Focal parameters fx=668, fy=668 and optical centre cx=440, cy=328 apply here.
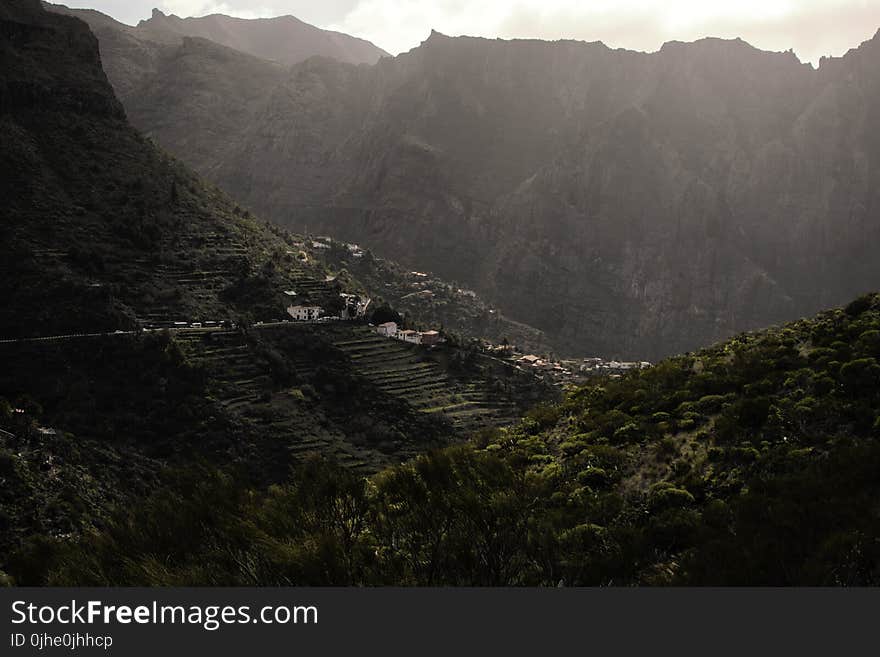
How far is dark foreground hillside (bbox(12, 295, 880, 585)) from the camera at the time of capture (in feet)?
36.0

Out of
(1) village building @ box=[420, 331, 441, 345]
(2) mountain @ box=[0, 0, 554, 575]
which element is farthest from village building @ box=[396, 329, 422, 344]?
(2) mountain @ box=[0, 0, 554, 575]

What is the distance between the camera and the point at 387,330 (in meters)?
81.6

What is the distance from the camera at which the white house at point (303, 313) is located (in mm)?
78562

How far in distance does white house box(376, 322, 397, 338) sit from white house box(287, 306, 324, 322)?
751 cm

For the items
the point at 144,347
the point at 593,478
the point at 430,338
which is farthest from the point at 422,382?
the point at 593,478

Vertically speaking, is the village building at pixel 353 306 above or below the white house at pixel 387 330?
above

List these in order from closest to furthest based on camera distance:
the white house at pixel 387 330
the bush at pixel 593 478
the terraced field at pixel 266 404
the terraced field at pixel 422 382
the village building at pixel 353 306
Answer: the bush at pixel 593 478, the terraced field at pixel 266 404, the terraced field at pixel 422 382, the white house at pixel 387 330, the village building at pixel 353 306

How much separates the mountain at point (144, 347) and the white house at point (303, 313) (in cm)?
160

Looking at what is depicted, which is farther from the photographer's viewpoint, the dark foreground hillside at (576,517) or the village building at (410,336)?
the village building at (410,336)

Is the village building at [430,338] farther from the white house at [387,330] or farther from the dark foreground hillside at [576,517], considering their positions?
the dark foreground hillside at [576,517]

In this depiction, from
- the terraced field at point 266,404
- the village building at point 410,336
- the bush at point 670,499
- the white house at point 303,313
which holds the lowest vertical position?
the terraced field at point 266,404

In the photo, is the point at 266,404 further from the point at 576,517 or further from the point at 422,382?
the point at 576,517

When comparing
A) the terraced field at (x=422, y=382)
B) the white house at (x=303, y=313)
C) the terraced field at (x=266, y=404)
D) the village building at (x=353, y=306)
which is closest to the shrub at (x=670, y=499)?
the terraced field at (x=266, y=404)

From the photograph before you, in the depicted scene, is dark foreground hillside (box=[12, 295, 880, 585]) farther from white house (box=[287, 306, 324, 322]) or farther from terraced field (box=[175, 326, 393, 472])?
white house (box=[287, 306, 324, 322])
